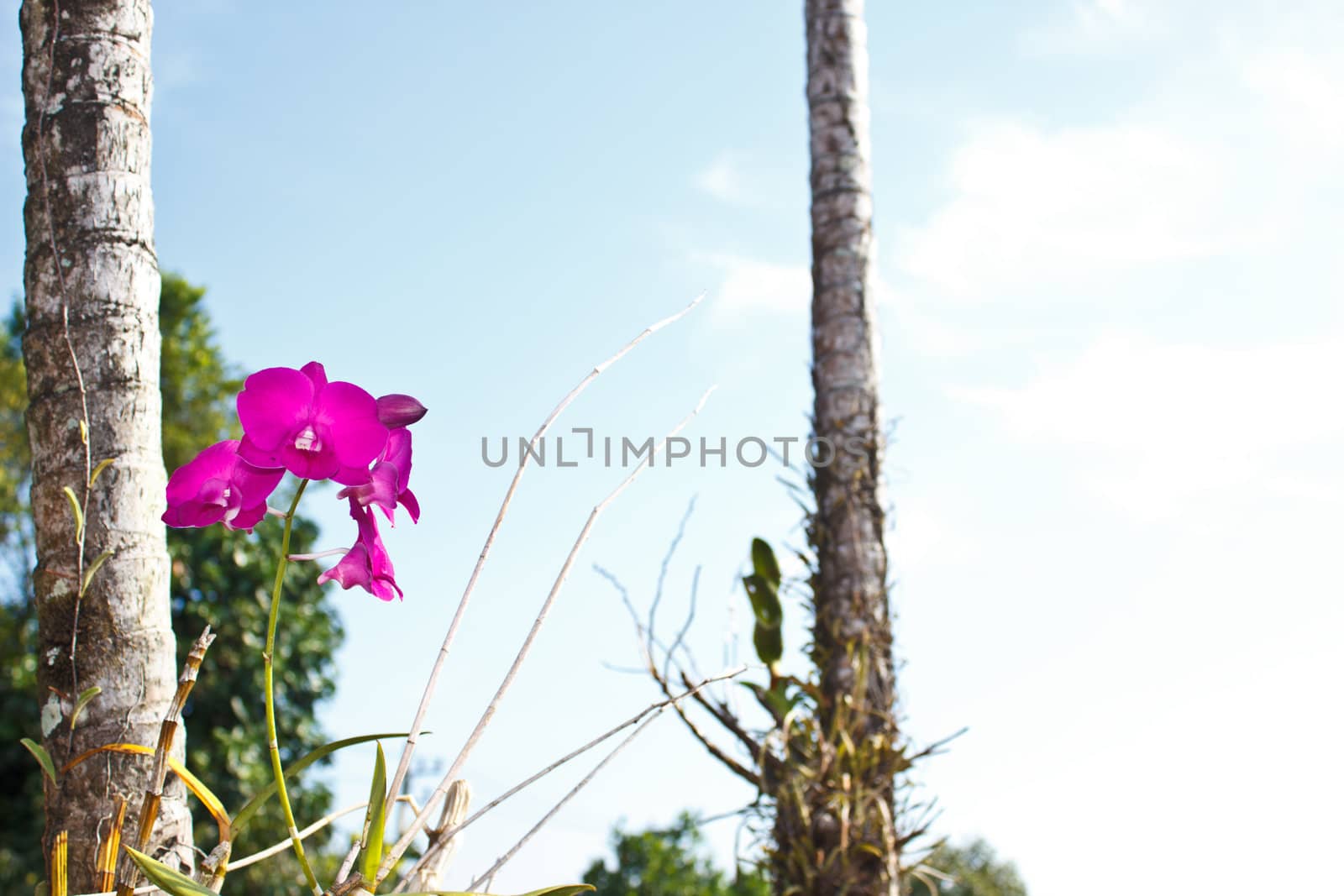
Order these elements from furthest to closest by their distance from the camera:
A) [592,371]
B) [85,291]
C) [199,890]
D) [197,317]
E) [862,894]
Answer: [197,317], [862,894], [85,291], [592,371], [199,890]

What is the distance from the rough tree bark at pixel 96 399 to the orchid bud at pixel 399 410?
0.46 meters

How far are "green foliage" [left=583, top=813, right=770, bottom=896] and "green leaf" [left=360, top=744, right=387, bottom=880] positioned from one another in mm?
9406

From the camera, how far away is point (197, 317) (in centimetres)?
984

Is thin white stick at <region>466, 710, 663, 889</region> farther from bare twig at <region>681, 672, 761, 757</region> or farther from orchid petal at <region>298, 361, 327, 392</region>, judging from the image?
bare twig at <region>681, 672, 761, 757</region>

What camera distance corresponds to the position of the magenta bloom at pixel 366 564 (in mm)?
967

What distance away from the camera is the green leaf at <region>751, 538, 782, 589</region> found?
292cm

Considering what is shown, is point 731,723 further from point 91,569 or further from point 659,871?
point 659,871

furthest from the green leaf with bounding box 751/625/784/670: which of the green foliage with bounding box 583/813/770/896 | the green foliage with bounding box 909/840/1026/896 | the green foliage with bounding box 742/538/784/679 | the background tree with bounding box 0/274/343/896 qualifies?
the green foliage with bounding box 909/840/1026/896

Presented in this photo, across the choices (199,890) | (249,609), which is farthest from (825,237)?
(249,609)

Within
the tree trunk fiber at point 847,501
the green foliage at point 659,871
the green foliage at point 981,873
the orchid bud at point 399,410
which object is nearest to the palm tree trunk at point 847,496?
the tree trunk fiber at point 847,501

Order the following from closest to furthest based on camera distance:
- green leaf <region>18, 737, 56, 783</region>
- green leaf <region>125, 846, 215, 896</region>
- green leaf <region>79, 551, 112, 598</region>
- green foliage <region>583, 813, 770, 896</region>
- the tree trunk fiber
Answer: green leaf <region>125, 846, 215, 896</region>, green leaf <region>18, 737, 56, 783</region>, green leaf <region>79, 551, 112, 598</region>, the tree trunk fiber, green foliage <region>583, 813, 770, 896</region>

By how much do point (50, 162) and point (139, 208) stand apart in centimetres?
12

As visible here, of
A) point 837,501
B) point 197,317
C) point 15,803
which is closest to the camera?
point 837,501

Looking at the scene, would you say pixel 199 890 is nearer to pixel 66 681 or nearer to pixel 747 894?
pixel 66 681
